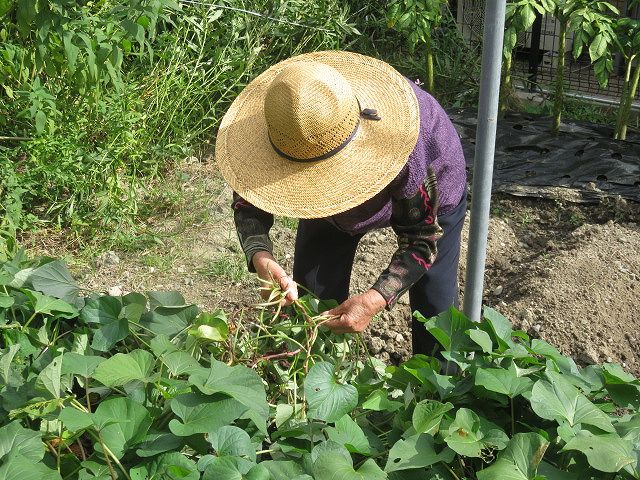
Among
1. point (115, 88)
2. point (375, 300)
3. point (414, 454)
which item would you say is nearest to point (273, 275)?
point (375, 300)

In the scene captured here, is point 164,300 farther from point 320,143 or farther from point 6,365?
point 320,143

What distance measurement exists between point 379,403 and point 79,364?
1.79 ft

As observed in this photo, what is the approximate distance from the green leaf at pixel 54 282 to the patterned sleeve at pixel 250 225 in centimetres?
65

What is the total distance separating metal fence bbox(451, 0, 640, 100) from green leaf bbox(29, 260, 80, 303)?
423 cm

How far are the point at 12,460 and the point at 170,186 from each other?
3.43 metres

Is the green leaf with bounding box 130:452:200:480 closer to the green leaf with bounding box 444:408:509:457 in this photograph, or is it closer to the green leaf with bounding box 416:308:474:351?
the green leaf with bounding box 444:408:509:457

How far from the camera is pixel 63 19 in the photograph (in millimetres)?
2881

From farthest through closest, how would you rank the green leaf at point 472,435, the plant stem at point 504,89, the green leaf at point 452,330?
1. the plant stem at point 504,89
2. the green leaf at point 452,330
3. the green leaf at point 472,435

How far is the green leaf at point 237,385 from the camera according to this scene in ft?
4.88

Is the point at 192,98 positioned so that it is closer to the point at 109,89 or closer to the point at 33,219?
the point at 109,89

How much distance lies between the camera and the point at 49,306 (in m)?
1.80

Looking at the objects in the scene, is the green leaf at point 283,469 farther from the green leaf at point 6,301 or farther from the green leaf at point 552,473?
the green leaf at point 6,301

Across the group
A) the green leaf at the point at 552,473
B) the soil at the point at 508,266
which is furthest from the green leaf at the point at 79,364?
the soil at the point at 508,266

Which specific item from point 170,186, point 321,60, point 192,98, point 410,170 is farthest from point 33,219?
point 410,170
